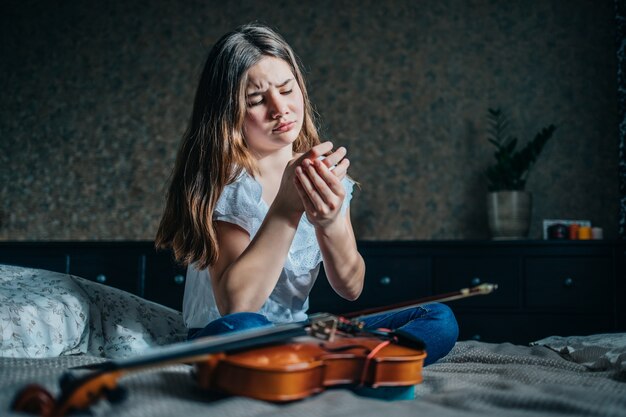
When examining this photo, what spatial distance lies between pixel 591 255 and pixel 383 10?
1525mm

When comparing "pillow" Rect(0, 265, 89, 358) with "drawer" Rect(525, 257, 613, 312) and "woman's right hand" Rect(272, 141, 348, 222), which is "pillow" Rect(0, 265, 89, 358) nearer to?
"woman's right hand" Rect(272, 141, 348, 222)

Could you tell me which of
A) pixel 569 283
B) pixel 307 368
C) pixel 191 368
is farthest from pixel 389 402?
pixel 569 283

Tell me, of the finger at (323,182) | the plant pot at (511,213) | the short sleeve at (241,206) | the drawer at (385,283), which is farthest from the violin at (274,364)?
the plant pot at (511,213)

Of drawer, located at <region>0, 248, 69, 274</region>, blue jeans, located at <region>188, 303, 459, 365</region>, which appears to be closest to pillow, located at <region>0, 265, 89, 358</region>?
blue jeans, located at <region>188, 303, 459, 365</region>

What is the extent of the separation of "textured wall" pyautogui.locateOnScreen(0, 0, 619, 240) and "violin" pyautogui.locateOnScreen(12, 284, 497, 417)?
2.18m

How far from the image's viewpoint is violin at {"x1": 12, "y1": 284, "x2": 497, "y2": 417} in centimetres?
64

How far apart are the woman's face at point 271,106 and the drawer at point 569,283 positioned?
4.68 ft

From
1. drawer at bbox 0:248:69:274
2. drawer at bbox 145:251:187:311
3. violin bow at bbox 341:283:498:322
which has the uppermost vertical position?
violin bow at bbox 341:283:498:322

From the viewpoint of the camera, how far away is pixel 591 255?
8.00 ft

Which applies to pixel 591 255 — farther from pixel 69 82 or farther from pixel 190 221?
pixel 69 82

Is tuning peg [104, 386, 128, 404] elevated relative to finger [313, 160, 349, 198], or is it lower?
lower

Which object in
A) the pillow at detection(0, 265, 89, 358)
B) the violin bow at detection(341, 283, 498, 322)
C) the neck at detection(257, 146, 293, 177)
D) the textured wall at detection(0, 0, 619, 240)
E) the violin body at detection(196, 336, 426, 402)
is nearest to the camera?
the violin body at detection(196, 336, 426, 402)

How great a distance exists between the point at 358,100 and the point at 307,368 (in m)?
2.48

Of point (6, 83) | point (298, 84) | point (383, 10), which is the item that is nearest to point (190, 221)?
point (298, 84)
